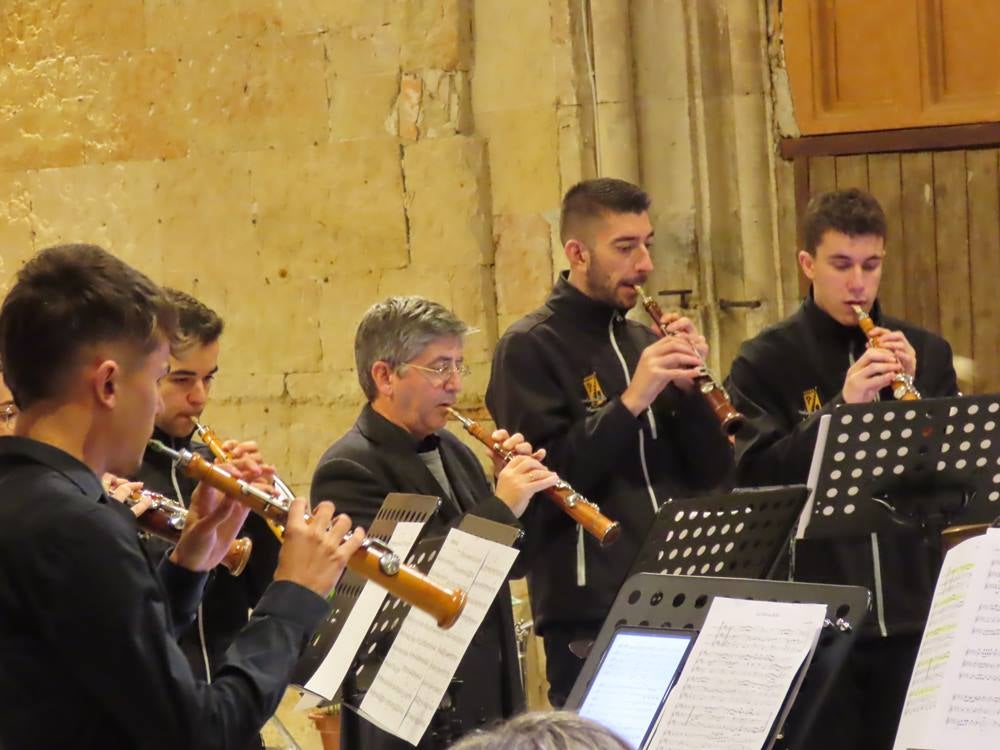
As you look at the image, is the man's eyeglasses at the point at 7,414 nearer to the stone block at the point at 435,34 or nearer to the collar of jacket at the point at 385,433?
the collar of jacket at the point at 385,433

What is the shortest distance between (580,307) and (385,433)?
84 cm

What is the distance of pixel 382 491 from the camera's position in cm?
340

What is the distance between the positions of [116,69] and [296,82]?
76 cm

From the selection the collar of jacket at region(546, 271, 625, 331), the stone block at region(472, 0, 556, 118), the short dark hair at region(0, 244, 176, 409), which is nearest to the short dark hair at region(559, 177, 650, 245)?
the collar of jacket at region(546, 271, 625, 331)

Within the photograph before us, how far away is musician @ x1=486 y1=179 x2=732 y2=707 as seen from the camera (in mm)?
3861

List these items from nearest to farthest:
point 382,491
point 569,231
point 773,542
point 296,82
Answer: point 773,542, point 382,491, point 569,231, point 296,82

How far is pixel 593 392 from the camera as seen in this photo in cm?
403

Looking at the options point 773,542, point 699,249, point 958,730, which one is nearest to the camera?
point 958,730

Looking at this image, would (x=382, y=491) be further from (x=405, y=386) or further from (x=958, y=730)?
(x=958, y=730)

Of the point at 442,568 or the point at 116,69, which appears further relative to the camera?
the point at 116,69

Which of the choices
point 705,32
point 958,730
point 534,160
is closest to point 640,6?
point 705,32

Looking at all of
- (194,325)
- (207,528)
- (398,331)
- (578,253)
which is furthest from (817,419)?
(207,528)

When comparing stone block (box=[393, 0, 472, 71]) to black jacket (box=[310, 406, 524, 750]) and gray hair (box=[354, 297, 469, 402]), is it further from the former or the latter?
black jacket (box=[310, 406, 524, 750])

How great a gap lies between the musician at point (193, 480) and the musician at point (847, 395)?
122cm
